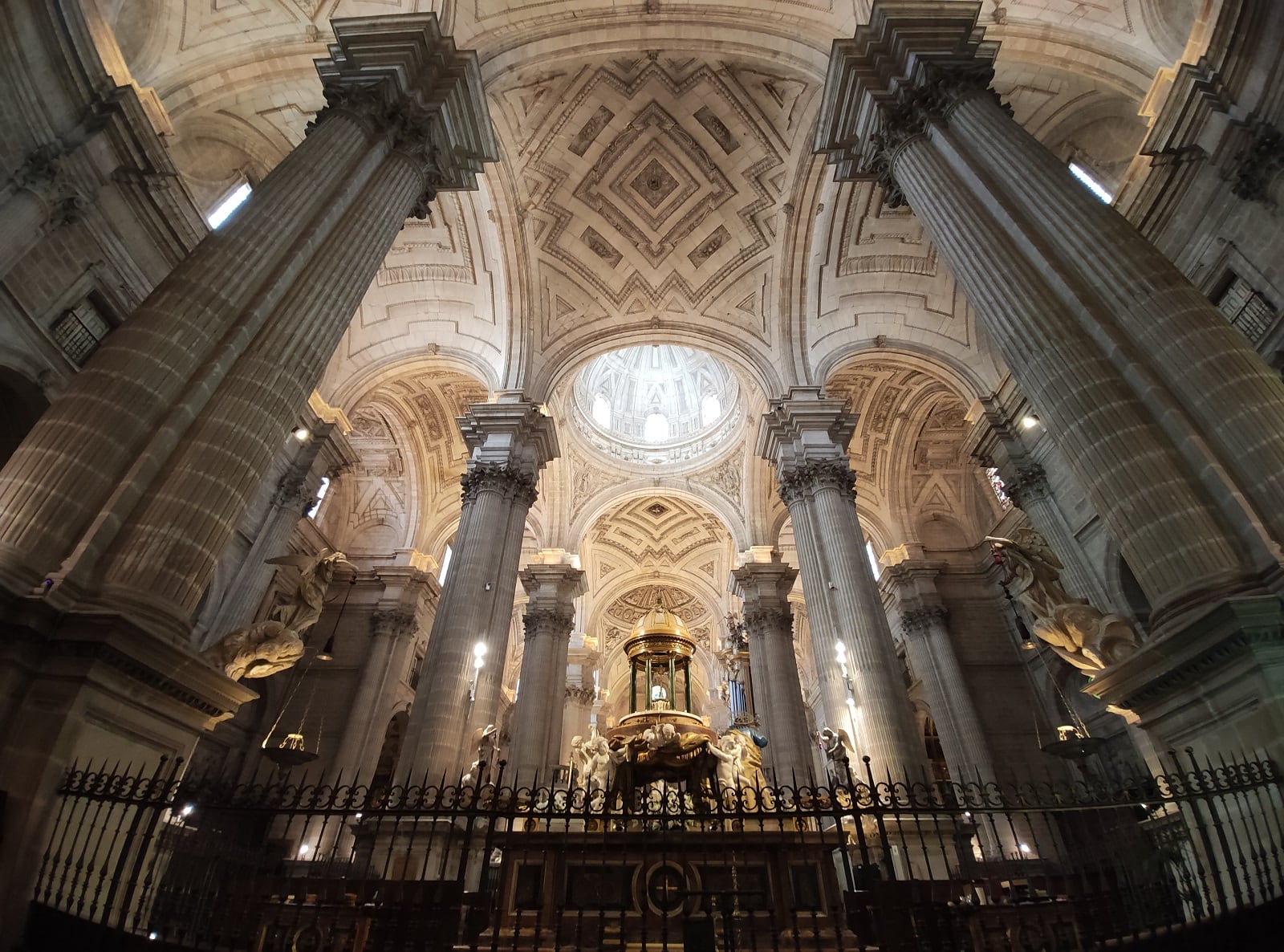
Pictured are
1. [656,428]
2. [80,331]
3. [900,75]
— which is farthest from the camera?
[656,428]

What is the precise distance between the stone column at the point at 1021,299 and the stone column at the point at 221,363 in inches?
252

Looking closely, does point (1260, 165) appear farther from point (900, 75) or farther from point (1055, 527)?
point (1055, 527)

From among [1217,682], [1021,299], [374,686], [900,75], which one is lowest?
[1217,682]

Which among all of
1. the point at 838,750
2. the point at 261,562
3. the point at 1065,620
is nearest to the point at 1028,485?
the point at 838,750

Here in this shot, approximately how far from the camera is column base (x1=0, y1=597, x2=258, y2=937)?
4.06m

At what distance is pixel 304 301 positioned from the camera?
6.97 m

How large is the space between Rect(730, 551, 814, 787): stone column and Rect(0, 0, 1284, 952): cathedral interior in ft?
0.42

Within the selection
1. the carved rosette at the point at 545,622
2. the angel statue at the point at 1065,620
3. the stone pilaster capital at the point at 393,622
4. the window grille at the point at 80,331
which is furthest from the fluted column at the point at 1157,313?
the stone pilaster capital at the point at 393,622

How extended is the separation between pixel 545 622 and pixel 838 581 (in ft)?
31.8

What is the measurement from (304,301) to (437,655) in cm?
645

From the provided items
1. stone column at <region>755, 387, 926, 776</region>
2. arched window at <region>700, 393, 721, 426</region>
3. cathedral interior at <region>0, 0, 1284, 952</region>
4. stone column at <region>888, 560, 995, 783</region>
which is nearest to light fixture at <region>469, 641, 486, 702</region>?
cathedral interior at <region>0, 0, 1284, 952</region>

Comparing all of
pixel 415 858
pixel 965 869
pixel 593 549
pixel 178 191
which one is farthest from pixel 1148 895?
pixel 593 549

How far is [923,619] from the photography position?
1900 cm

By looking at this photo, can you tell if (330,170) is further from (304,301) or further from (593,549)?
(593,549)
